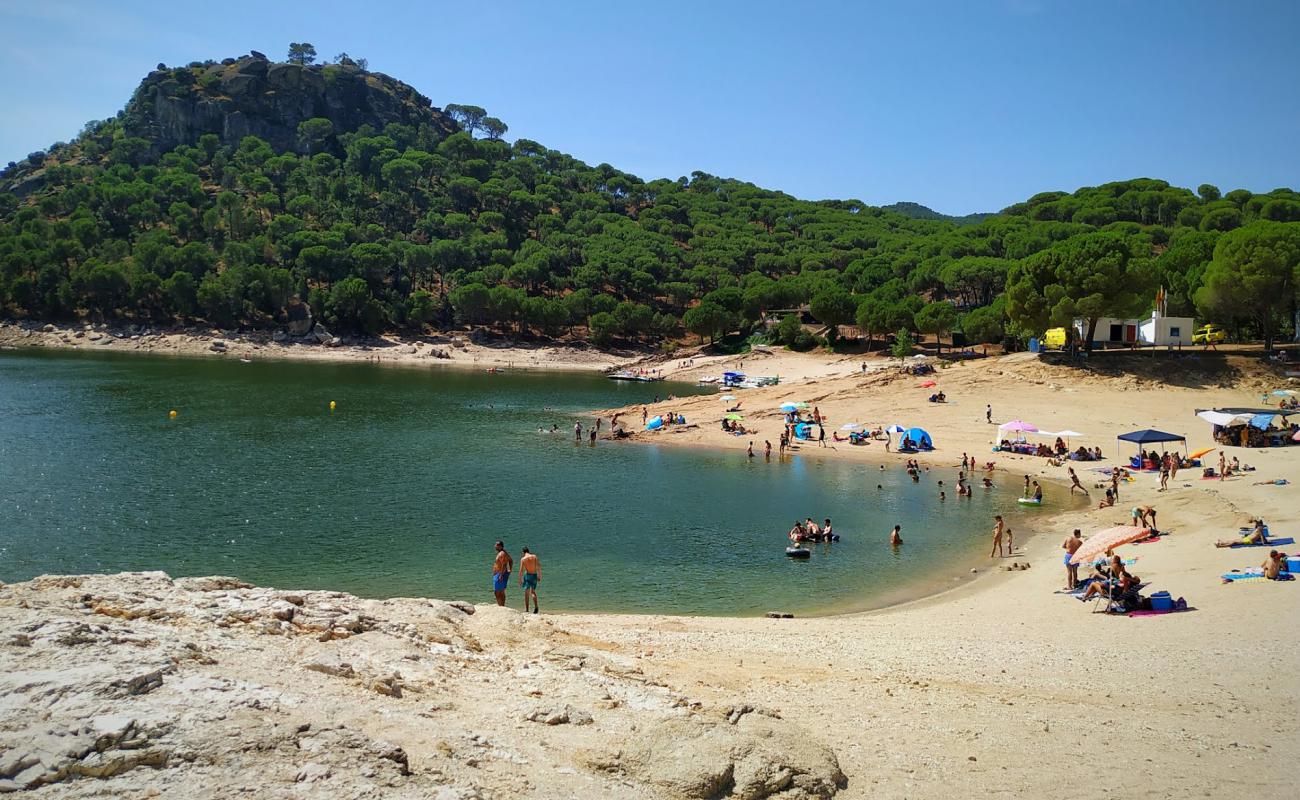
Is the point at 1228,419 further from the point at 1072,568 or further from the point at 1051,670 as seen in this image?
the point at 1051,670

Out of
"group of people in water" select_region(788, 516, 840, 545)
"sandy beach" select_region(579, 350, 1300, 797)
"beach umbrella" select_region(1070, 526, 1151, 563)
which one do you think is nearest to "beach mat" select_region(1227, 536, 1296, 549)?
"sandy beach" select_region(579, 350, 1300, 797)

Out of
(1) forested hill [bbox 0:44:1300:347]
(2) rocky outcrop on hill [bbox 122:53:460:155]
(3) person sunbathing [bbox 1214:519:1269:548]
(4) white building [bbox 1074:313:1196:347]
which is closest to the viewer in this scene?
(3) person sunbathing [bbox 1214:519:1269:548]

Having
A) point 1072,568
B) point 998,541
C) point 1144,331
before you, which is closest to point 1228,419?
point 998,541

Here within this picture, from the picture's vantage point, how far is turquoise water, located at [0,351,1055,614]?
24.4 meters

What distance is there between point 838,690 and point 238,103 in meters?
209

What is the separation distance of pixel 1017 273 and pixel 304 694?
6437 cm

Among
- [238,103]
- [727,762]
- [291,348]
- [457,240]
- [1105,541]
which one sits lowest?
[1105,541]

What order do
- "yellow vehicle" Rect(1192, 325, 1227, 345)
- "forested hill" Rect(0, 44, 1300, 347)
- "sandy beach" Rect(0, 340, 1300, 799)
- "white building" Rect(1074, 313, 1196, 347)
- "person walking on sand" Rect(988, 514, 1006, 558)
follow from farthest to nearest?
"forested hill" Rect(0, 44, 1300, 347) < "yellow vehicle" Rect(1192, 325, 1227, 345) < "white building" Rect(1074, 313, 1196, 347) < "person walking on sand" Rect(988, 514, 1006, 558) < "sandy beach" Rect(0, 340, 1300, 799)

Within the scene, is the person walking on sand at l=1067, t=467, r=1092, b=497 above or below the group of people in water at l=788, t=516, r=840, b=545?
above

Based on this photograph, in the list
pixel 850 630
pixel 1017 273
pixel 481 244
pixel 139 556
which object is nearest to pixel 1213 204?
pixel 1017 273

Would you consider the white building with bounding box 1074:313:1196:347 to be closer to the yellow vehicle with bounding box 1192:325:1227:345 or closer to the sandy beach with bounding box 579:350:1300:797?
the yellow vehicle with bounding box 1192:325:1227:345

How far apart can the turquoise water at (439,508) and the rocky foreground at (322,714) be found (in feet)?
36.6

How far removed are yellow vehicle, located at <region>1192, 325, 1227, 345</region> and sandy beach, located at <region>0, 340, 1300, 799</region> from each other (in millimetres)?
57209

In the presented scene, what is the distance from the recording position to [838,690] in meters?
12.5
